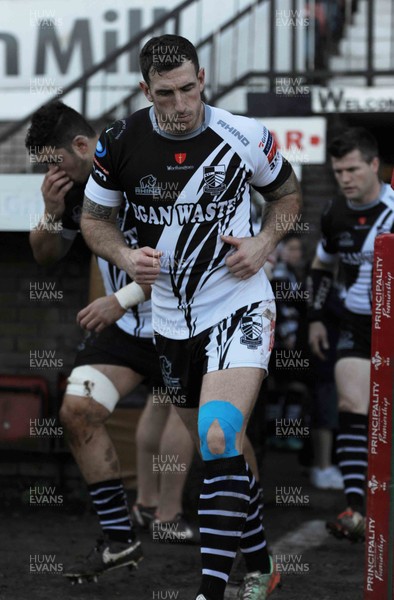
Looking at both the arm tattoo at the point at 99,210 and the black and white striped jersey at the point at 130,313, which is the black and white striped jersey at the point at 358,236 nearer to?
the black and white striped jersey at the point at 130,313

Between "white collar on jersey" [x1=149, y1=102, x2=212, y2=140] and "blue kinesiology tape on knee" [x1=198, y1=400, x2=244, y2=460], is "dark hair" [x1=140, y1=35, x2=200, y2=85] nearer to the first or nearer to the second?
"white collar on jersey" [x1=149, y1=102, x2=212, y2=140]

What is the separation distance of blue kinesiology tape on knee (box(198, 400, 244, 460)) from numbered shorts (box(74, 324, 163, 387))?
4.60 ft

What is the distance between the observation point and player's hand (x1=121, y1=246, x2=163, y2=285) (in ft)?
15.3

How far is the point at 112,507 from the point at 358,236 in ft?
7.51

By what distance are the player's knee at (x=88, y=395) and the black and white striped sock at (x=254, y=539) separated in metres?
0.96

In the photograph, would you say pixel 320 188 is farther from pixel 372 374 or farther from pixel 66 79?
pixel 372 374

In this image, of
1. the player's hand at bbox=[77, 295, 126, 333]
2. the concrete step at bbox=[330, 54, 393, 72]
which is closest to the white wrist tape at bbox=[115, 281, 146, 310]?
the player's hand at bbox=[77, 295, 126, 333]

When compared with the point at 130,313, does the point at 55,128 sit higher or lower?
higher

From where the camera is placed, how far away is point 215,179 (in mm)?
4801

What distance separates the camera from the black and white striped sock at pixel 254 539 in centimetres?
514

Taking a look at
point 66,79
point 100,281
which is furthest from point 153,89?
point 66,79

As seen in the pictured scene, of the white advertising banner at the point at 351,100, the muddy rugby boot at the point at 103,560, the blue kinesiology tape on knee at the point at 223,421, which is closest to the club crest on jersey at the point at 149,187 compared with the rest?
the blue kinesiology tape on knee at the point at 223,421

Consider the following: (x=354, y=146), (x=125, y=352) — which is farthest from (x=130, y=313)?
(x=354, y=146)

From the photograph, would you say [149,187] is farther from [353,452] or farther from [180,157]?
[353,452]
